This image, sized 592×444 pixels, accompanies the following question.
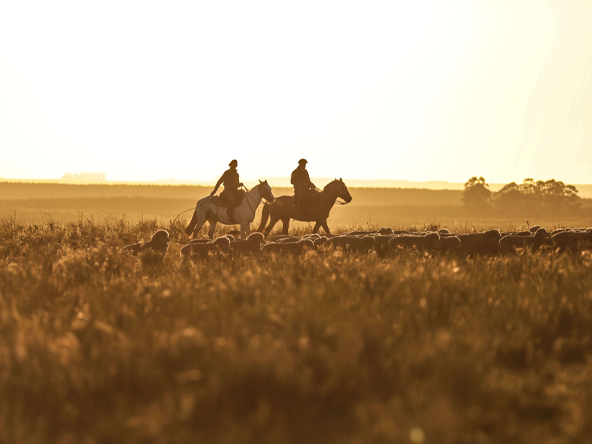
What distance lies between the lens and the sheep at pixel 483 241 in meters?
11.6

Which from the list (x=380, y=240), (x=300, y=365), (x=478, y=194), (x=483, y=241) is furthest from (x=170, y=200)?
(x=300, y=365)

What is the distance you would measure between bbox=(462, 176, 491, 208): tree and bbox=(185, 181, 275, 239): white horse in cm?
4104

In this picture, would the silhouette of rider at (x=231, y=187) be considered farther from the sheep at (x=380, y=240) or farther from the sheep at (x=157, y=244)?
the sheep at (x=380, y=240)

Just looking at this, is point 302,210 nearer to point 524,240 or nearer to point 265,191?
point 265,191

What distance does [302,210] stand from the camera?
1747cm

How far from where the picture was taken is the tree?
51219 millimetres

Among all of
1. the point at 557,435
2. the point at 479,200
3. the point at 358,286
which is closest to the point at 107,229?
the point at 358,286

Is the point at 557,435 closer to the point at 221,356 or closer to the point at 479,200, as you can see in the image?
the point at 221,356

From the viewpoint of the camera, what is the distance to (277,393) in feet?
10.6

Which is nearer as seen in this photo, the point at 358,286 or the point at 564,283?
the point at 358,286

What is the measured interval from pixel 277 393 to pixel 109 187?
305 feet

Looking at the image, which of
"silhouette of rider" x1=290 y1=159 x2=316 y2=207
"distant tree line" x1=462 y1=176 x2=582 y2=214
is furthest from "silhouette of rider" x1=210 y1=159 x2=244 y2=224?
"distant tree line" x1=462 y1=176 x2=582 y2=214

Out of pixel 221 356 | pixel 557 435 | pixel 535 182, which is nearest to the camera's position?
pixel 557 435

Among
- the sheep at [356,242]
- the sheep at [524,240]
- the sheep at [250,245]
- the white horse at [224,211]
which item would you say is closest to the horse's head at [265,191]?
the white horse at [224,211]
